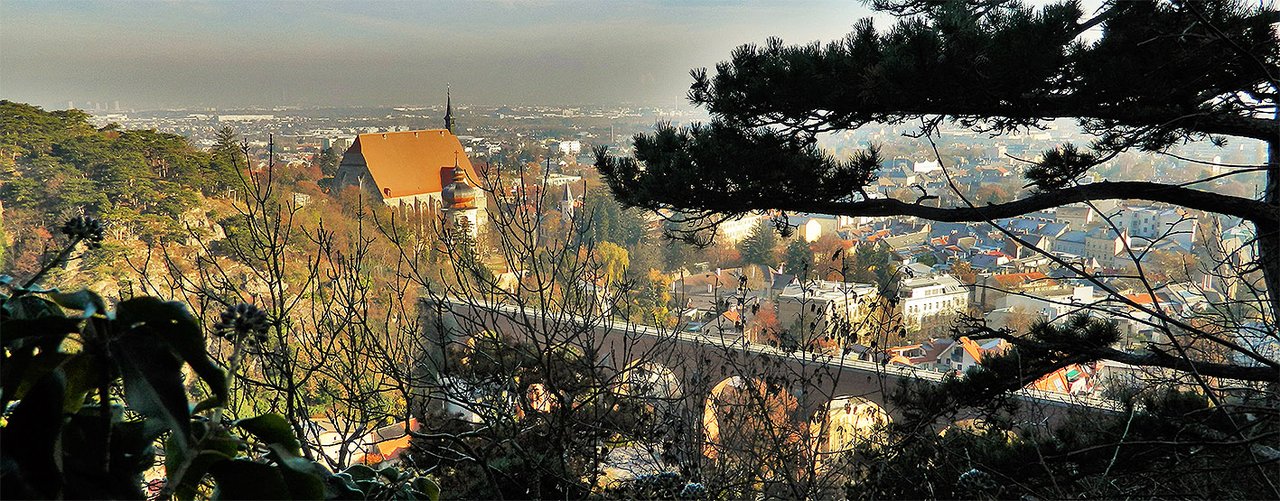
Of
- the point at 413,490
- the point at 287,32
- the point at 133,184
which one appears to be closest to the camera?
the point at 413,490

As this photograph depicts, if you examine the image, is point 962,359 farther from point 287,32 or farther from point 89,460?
point 287,32

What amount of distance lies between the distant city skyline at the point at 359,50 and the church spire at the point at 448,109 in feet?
0.56

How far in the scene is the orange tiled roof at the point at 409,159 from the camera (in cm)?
1420

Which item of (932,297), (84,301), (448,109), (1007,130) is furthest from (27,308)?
(448,109)

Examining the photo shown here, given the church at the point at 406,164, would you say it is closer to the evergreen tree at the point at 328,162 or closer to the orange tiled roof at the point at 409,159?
the orange tiled roof at the point at 409,159

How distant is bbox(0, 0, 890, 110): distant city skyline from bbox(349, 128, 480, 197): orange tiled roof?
187 cm

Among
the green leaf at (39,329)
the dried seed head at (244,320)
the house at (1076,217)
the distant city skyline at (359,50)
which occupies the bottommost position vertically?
the house at (1076,217)

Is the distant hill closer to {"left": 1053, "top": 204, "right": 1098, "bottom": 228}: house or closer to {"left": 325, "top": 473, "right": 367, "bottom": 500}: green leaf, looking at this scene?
{"left": 1053, "top": 204, "right": 1098, "bottom": 228}: house

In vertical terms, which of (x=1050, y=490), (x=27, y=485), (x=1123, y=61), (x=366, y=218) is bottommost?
(x=366, y=218)

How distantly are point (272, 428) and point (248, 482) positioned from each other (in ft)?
0.12

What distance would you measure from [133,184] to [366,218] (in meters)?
2.95

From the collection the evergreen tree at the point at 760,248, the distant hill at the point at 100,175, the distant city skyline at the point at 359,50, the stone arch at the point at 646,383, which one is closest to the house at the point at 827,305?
the stone arch at the point at 646,383

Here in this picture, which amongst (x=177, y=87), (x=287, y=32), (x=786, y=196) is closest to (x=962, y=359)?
(x=786, y=196)

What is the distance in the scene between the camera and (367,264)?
26.7ft
